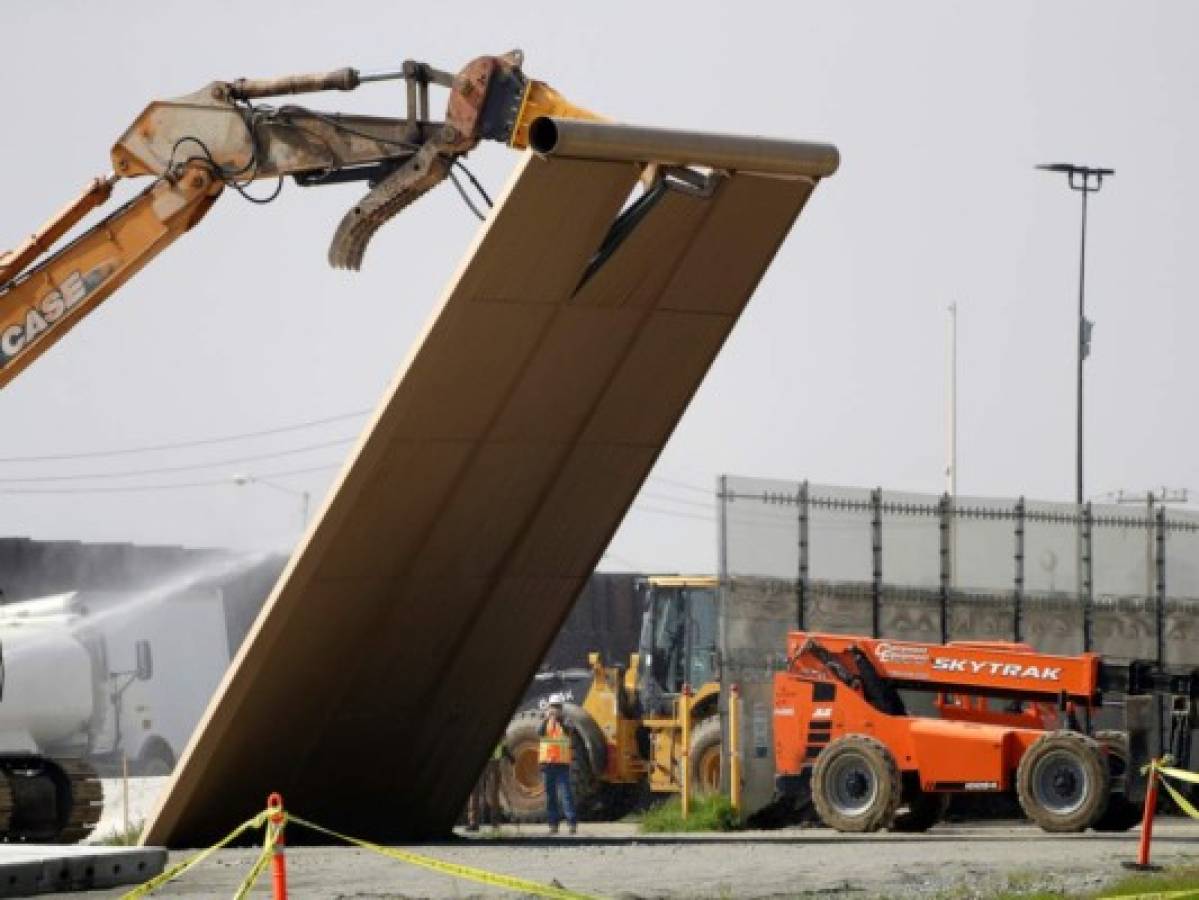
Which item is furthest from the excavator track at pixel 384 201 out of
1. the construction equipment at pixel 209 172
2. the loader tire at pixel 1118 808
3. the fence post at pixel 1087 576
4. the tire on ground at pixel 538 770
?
the fence post at pixel 1087 576

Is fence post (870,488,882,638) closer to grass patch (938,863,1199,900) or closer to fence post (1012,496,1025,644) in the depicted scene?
fence post (1012,496,1025,644)

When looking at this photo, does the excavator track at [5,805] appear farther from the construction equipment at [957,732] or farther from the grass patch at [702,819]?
the construction equipment at [957,732]

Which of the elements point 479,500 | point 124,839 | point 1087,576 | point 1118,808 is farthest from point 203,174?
point 1087,576

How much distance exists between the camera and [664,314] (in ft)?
82.5

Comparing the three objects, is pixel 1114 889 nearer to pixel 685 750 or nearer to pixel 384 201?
pixel 384 201

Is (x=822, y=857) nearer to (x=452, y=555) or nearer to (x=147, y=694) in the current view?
(x=452, y=555)

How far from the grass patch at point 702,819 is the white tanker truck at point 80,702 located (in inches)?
277

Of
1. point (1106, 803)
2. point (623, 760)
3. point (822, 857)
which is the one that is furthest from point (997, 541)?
point (822, 857)

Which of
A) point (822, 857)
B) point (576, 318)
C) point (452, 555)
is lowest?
point (822, 857)

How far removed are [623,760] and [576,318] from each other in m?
13.8

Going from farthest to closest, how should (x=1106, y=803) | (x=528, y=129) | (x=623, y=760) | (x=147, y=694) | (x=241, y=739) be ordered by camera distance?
(x=147, y=694)
(x=623, y=760)
(x=1106, y=803)
(x=241, y=739)
(x=528, y=129)

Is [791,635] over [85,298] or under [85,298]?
under

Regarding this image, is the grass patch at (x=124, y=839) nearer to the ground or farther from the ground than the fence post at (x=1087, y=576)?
nearer to the ground

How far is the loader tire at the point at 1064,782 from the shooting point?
3019 cm
